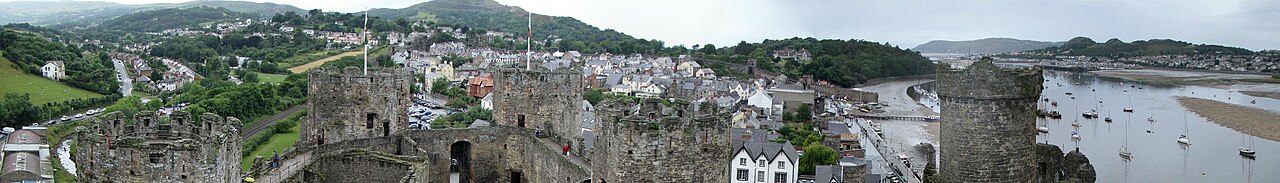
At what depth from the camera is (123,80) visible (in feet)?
327

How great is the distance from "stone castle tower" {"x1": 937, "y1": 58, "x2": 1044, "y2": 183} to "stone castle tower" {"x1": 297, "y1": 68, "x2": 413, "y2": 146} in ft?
41.7

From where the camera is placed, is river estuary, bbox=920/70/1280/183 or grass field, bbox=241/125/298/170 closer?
grass field, bbox=241/125/298/170

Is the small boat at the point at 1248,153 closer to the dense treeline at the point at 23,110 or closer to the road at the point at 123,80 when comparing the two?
the dense treeline at the point at 23,110

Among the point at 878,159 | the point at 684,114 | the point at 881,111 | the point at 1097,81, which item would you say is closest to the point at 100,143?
the point at 684,114

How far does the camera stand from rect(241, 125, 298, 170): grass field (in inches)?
2028

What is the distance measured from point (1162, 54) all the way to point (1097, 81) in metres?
48.1

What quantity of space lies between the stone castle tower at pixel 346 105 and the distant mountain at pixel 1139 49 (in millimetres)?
165319

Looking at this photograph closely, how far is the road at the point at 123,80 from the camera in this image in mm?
88312

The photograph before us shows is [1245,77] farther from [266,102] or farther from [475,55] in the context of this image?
[266,102]

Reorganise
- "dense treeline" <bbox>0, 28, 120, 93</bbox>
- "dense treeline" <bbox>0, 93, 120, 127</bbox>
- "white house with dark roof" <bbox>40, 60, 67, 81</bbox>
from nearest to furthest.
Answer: "dense treeline" <bbox>0, 93, 120, 127</bbox> → "dense treeline" <bbox>0, 28, 120, 93</bbox> → "white house with dark roof" <bbox>40, 60, 67, 81</bbox>

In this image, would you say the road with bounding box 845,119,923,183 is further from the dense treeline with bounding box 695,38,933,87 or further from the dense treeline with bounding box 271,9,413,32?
the dense treeline with bounding box 271,9,413,32

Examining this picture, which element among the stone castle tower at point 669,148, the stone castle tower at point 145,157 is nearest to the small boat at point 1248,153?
the stone castle tower at point 669,148

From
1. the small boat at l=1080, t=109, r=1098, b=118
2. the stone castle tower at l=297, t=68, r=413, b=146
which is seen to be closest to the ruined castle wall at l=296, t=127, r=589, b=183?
the stone castle tower at l=297, t=68, r=413, b=146

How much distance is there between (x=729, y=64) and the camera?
139 metres
